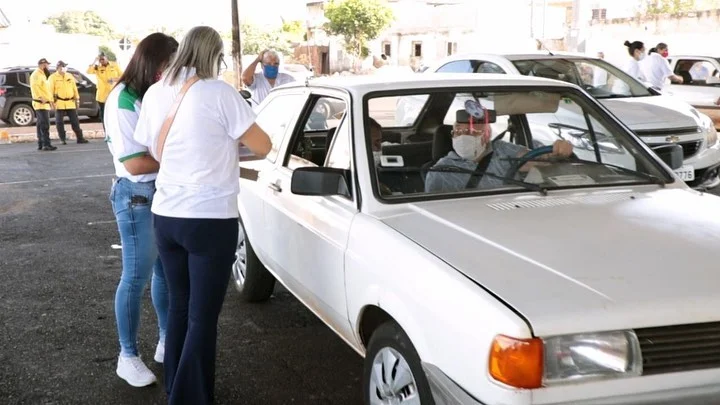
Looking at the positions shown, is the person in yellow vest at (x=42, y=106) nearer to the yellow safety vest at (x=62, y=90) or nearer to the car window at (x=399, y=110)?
the yellow safety vest at (x=62, y=90)

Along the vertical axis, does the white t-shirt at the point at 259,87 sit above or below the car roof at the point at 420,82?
below

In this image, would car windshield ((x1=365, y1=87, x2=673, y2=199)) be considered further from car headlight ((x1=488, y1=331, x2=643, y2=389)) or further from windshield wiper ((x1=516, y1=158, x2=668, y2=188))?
car headlight ((x1=488, y1=331, x2=643, y2=389))

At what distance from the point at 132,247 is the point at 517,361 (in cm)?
220

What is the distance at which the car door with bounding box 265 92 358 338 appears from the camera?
330 centimetres

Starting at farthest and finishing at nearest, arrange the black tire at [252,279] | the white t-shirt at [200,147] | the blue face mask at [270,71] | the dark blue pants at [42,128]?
the dark blue pants at [42,128]
the blue face mask at [270,71]
the black tire at [252,279]
the white t-shirt at [200,147]

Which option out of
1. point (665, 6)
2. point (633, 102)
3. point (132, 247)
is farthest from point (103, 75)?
point (665, 6)

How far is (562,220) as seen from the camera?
3016 millimetres

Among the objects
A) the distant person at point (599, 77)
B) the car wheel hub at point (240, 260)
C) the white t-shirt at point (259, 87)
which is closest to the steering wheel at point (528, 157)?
the car wheel hub at point (240, 260)

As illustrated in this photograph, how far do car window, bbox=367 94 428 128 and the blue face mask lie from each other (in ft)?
13.2

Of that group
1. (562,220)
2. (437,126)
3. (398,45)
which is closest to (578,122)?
(437,126)

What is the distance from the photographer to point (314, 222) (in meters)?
3.54

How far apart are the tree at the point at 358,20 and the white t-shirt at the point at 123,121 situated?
5301cm

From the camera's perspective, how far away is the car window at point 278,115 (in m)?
4.35

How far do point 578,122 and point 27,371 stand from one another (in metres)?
3.32
